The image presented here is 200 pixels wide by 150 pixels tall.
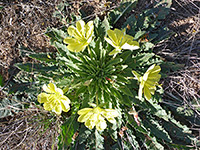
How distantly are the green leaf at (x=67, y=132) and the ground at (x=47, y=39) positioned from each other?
0.80m

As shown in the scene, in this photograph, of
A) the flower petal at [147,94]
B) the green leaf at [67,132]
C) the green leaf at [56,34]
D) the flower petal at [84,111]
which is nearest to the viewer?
the flower petal at [84,111]

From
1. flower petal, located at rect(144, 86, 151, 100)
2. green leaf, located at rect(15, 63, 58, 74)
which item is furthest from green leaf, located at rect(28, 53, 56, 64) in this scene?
flower petal, located at rect(144, 86, 151, 100)

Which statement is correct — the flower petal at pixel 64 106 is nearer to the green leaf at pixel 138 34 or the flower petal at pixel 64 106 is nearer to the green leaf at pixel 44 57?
the green leaf at pixel 44 57

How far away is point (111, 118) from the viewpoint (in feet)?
7.37

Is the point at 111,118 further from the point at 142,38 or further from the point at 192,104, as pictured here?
the point at 192,104

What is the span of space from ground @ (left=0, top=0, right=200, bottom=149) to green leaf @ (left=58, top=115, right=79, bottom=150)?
796 millimetres

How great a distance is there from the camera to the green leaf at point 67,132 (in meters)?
→ 2.75

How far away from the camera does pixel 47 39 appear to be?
11.5 feet

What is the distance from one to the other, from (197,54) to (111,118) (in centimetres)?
232

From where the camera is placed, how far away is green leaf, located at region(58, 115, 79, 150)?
9.04ft

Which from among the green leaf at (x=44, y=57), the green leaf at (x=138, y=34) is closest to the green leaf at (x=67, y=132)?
the green leaf at (x=44, y=57)

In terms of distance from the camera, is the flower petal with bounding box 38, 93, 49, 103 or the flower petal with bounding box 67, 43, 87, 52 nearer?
the flower petal with bounding box 67, 43, 87, 52

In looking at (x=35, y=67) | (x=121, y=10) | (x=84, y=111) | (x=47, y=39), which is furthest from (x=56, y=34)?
(x=84, y=111)

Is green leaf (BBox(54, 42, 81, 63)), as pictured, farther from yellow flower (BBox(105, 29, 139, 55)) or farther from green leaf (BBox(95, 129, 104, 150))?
green leaf (BBox(95, 129, 104, 150))
